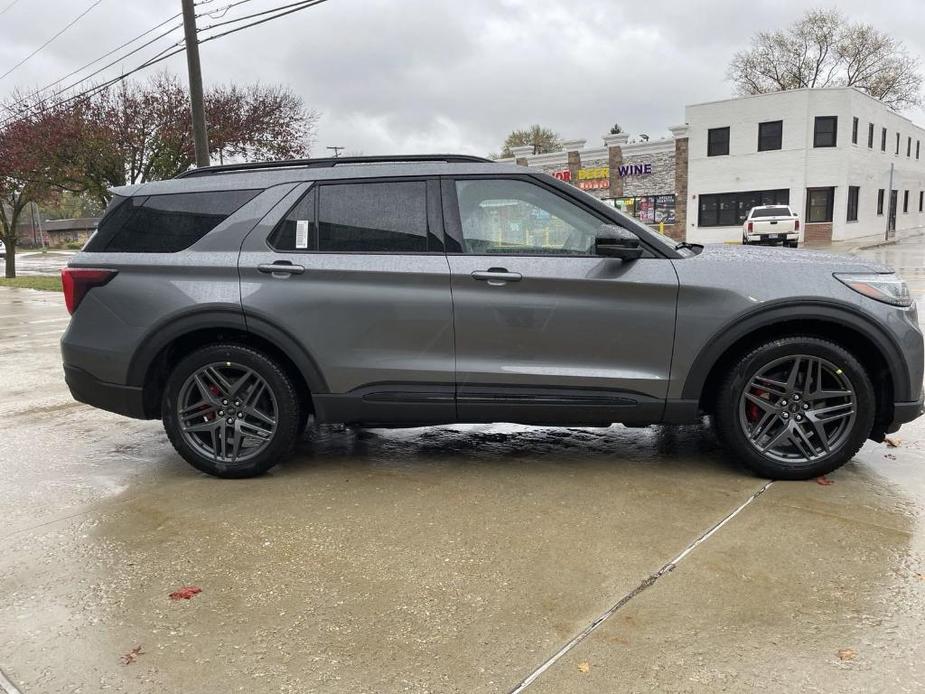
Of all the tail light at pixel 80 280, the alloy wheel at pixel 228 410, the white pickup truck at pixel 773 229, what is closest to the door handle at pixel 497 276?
the alloy wheel at pixel 228 410

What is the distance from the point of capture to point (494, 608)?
275cm

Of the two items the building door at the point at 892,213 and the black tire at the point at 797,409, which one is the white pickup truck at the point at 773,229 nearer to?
the building door at the point at 892,213

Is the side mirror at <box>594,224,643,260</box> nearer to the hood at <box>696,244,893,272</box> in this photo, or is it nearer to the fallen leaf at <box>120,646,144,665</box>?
the hood at <box>696,244,893,272</box>

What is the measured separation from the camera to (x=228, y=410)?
4184 millimetres

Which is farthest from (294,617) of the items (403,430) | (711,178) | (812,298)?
(711,178)

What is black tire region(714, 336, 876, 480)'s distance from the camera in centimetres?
379

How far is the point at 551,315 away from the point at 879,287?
176 cm

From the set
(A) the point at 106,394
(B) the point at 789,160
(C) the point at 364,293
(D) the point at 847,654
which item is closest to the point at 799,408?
(D) the point at 847,654

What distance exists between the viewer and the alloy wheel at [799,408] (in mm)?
3824

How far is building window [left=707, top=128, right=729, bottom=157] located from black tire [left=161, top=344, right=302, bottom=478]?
33156 mm

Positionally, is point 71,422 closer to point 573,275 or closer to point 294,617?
point 294,617

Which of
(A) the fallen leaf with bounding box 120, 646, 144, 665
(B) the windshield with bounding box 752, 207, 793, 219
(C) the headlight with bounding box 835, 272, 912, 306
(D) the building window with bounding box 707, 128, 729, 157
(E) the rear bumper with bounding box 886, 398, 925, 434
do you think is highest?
(D) the building window with bounding box 707, 128, 729, 157

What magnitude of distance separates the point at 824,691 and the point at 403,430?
346cm

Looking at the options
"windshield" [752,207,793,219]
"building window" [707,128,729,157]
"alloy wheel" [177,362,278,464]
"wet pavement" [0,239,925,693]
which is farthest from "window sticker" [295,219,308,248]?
"building window" [707,128,729,157]
